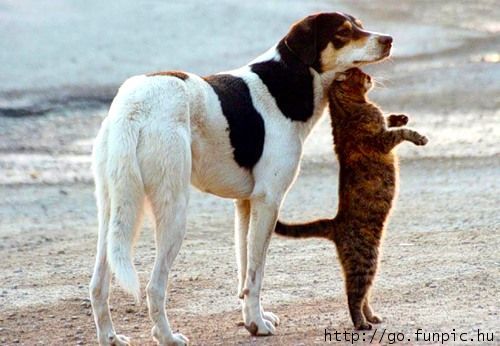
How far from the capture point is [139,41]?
22.2 meters

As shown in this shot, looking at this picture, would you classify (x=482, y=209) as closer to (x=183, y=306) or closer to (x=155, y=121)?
(x=183, y=306)

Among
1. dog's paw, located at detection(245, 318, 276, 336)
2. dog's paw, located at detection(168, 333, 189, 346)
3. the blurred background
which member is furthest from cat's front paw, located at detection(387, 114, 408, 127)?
the blurred background

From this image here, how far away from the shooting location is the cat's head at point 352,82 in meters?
8.10

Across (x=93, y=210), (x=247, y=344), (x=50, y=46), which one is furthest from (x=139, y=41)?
(x=247, y=344)

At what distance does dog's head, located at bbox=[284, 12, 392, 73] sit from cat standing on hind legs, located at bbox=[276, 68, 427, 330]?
14cm

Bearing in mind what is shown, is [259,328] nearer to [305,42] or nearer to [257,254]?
[257,254]

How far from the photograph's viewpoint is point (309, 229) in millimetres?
7957

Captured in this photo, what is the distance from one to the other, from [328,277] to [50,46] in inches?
504

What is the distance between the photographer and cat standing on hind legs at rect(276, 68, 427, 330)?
7.73 meters

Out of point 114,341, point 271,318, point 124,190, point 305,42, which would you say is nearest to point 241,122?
point 305,42

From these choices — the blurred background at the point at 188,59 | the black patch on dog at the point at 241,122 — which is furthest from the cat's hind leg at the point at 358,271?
the blurred background at the point at 188,59

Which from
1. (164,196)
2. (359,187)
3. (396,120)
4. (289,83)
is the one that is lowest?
(359,187)

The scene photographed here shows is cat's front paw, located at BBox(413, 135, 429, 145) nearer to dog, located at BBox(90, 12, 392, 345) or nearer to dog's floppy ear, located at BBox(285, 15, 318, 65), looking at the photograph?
dog, located at BBox(90, 12, 392, 345)

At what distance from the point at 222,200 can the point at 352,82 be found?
4393mm
